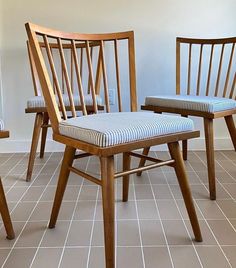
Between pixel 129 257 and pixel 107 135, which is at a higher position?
pixel 107 135

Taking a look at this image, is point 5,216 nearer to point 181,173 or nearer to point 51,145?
point 181,173

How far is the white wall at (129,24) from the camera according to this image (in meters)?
2.21

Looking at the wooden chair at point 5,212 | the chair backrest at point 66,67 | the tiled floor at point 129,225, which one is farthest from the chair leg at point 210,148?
the wooden chair at point 5,212

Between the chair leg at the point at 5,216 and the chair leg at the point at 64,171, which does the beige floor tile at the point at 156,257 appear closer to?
the chair leg at the point at 64,171

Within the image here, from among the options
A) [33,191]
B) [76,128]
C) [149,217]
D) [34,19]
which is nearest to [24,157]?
[33,191]

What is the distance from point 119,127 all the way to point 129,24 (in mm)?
1438

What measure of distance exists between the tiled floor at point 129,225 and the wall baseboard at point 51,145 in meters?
0.43

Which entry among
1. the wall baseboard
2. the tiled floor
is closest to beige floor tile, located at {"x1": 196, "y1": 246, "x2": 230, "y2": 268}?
the tiled floor

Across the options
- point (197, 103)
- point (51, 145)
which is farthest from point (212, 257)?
point (51, 145)

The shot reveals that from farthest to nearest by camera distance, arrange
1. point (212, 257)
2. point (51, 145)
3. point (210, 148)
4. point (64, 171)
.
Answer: point (51, 145) < point (210, 148) < point (64, 171) < point (212, 257)

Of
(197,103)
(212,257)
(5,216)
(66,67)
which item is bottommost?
(212,257)

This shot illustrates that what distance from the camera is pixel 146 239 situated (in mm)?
1223

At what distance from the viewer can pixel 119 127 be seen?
1.00m

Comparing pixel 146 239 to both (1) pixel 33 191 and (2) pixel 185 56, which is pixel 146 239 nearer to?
(1) pixel 33 191
